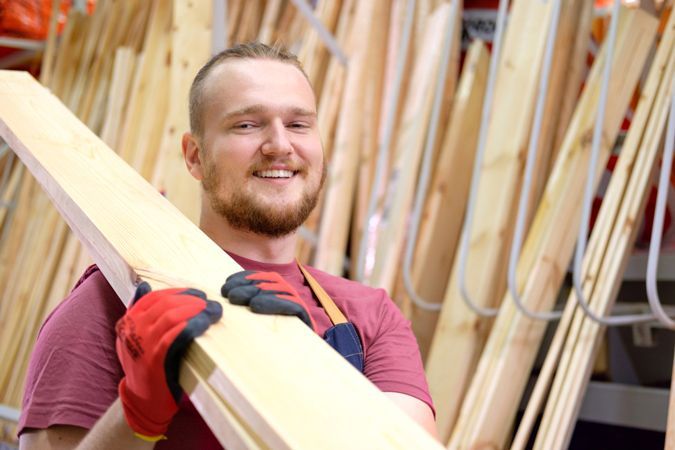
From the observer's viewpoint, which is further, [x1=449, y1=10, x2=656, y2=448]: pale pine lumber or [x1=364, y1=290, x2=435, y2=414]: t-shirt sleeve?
[x1=449, y1=10, x2=656, y2=448]: pale pine lumber

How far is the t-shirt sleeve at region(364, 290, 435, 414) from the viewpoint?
161 cm

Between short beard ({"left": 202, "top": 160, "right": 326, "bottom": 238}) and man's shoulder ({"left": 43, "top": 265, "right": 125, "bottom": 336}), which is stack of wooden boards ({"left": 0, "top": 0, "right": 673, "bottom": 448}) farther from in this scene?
man's shoulder ({"left": 43, "top": 265, "right": 125, "bottom": 336})

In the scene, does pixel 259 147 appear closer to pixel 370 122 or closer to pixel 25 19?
pixel 370 122

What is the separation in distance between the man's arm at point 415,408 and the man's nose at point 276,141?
0.54m

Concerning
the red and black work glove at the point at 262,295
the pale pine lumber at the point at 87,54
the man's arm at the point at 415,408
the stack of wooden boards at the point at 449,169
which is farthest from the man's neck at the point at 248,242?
the pale pine lumber at the point at 87,54

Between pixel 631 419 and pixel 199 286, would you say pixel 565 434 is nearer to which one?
pixel 631 419

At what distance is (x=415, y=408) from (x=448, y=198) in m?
1.62

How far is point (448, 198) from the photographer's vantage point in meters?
3.11

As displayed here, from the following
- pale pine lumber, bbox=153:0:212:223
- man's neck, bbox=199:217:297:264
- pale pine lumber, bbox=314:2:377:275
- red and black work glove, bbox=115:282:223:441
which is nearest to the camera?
red and black work glove, bbox=115:282:223:441

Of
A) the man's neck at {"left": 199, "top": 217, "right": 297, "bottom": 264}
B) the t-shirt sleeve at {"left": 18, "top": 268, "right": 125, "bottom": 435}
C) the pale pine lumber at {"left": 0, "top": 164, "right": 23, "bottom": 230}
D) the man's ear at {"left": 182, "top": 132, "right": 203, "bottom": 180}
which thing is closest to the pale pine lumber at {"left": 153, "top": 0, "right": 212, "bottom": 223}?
the man's ear at {"left": 182, "top": 132, "right": 203, "bottom": 180}

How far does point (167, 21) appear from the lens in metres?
3.72

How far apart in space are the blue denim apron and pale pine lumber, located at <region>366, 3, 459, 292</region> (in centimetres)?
138

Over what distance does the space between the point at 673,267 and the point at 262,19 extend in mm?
2438

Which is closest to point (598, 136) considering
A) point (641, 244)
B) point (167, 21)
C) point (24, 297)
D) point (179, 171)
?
point (641, 244)
